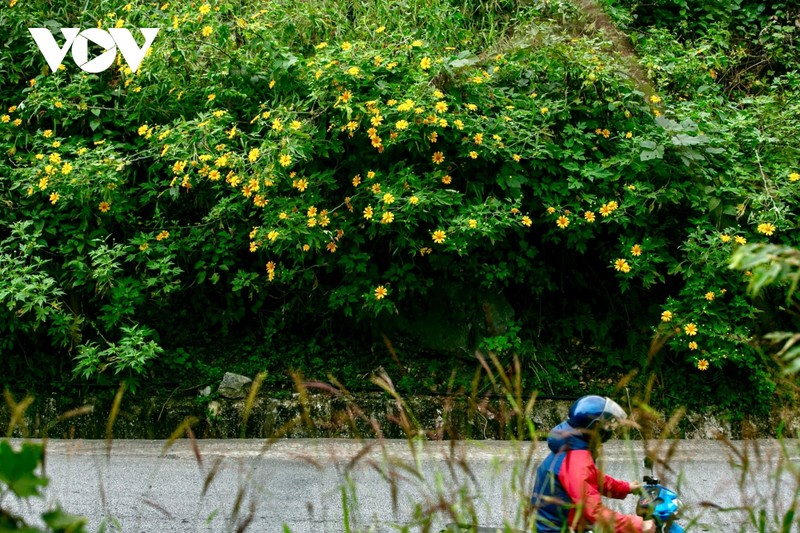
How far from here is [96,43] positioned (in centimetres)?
691

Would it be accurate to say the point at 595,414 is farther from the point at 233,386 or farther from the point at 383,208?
the point at 233,386

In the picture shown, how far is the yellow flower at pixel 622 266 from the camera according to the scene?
18.8 feet

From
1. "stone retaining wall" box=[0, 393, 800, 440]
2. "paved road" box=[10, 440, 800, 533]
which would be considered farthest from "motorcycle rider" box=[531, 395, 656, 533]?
"stone retaining wall" box=[0, 393, 800, 440]

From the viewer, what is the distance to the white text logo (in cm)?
653

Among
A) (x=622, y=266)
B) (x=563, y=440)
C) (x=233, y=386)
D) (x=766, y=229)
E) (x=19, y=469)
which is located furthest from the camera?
(x=233, y=386)

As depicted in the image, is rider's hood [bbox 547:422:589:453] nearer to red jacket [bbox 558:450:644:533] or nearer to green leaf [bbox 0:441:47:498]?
red jacket [bbox 558:450:644:533]

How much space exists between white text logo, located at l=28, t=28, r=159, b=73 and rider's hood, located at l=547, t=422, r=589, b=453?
4.79 metres

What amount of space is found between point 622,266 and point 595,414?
3.14 metres

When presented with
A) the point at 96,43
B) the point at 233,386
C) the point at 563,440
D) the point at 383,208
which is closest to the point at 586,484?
the point at 563,440

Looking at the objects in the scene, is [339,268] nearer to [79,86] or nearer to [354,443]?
[354,443]

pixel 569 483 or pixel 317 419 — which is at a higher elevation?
pixel 317 419

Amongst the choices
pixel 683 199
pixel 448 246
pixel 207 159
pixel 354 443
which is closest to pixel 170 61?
pixel 207 159

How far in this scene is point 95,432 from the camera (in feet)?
20.1

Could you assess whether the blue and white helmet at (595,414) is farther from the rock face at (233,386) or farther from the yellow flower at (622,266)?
the rock face at (233,386)
